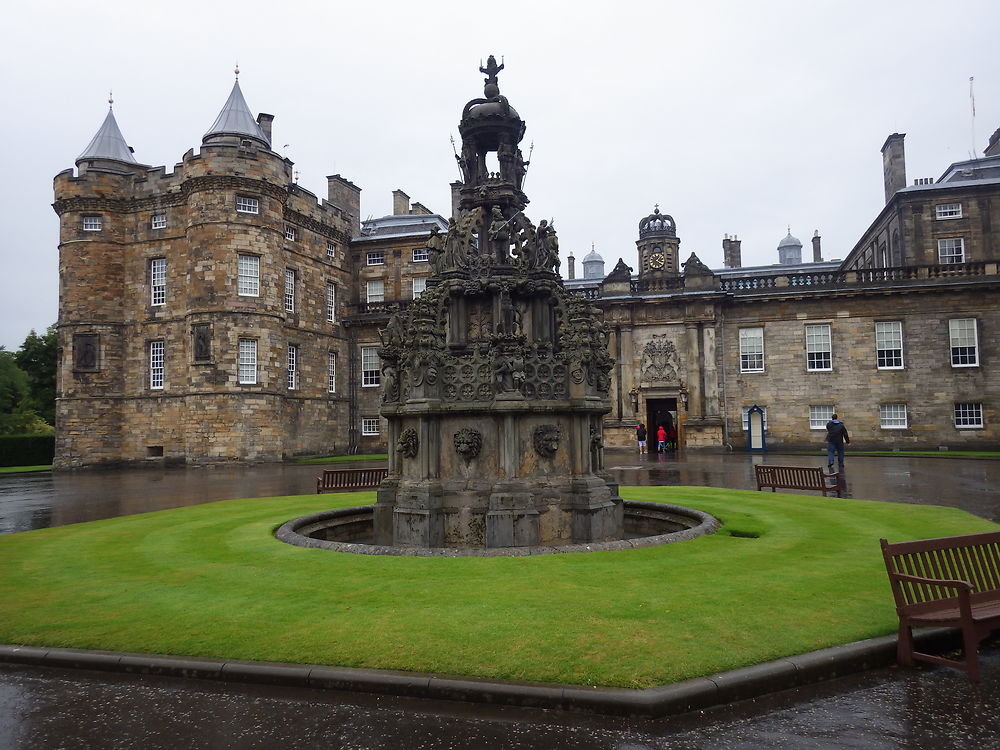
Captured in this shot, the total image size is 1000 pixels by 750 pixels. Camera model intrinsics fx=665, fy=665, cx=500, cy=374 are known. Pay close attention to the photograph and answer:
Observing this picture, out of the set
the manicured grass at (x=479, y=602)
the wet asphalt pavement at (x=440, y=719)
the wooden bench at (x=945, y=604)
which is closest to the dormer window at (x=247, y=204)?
the manicured grass at (x=479, y=602)

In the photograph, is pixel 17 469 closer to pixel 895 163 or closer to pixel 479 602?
pixel 479 602

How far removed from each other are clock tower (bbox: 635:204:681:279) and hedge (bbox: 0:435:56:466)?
3676 centimetres

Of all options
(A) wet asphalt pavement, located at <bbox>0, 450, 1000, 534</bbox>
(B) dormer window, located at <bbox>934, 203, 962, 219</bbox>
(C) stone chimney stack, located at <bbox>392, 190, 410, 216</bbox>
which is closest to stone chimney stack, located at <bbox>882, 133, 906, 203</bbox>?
(B) dormer window, located at <bbox>934, 203, 962, 219</bbox>

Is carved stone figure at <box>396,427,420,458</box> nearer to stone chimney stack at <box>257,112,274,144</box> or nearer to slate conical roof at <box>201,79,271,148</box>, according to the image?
slate conical roof at <box>201,79,271,148</box>

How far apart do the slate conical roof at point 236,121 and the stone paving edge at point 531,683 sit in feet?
110

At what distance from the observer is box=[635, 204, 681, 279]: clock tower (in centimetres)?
3978

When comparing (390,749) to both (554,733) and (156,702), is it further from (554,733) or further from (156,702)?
(156,702)

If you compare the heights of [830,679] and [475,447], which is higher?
[475,447]

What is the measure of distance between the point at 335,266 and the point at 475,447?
34635mm

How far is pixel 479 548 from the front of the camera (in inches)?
393

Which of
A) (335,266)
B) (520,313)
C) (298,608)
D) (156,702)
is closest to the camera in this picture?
(156,702)

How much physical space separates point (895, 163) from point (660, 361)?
18.6 metres

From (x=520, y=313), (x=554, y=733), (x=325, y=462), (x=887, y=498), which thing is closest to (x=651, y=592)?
(x=554, y=733)

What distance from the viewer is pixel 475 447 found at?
33.8 feet
